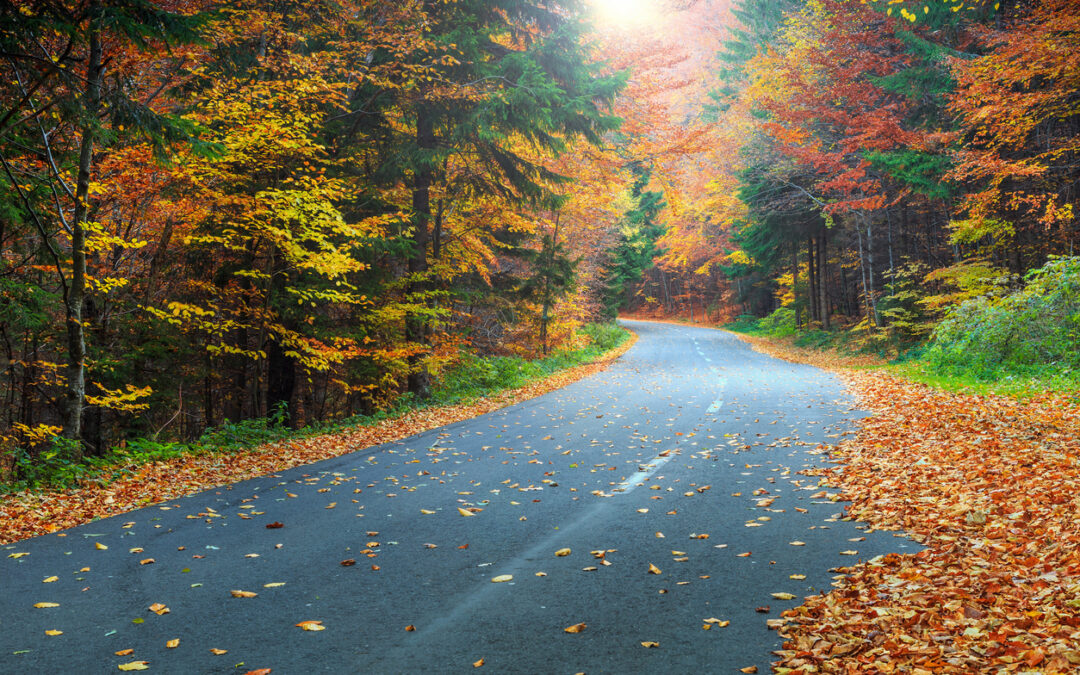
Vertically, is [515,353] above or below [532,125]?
below

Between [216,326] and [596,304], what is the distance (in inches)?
1036

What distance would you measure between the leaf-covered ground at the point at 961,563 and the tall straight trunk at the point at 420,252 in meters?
9.03

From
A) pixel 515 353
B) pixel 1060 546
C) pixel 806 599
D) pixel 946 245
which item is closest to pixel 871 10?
pixel 946 245

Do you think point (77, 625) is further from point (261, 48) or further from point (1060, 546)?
point (261, 48)

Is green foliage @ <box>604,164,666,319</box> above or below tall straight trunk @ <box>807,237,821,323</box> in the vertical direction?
above

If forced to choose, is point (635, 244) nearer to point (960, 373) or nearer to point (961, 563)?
point (960, 373)

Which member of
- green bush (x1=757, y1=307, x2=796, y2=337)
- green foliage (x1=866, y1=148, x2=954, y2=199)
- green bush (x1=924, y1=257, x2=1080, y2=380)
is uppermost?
green foliage (x1=866, y1=148, x2=954, y2=199)

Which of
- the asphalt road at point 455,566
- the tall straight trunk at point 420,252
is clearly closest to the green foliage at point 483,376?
the tall straight trunk at point 420,252

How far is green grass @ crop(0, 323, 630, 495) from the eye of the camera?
7074 mm

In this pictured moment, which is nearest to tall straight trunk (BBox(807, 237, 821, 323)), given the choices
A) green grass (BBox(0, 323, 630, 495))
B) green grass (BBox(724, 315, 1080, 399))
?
green grass (BBox(724, 315, 1080, 399))

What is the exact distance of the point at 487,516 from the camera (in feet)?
17.8

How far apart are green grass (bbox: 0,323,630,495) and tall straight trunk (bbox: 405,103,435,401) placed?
1.84ft

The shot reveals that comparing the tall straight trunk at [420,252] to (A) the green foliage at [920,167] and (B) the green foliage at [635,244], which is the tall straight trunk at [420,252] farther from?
(B) the green foliage at [635,244]

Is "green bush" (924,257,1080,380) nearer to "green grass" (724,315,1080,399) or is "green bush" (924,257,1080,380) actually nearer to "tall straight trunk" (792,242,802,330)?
"green grass" (724,315,1080,399)
